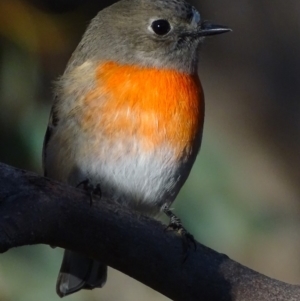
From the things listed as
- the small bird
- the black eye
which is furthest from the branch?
the black eye

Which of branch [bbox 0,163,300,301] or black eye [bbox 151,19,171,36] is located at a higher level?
black eye [bbox 151,19,171,36]

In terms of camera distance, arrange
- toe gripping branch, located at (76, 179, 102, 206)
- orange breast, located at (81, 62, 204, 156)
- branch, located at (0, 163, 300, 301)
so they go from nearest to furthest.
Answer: branch, located at (0, 163, 300, 301) < toe gripping branch, located at (76, 179, 102, 206) < orange breast, located at (81, 62, 204, 156)

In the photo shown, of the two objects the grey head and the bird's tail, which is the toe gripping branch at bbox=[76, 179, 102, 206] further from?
the grey head

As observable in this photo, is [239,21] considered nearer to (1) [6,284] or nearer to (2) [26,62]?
(2) [26,62]

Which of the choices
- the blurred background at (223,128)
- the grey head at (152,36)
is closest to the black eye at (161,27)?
the grey head at (152,36)

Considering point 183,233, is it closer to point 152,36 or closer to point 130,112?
point 130,112

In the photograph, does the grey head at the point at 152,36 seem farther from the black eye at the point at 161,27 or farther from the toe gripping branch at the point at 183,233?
the toe gripping branch at the point at 183,233
